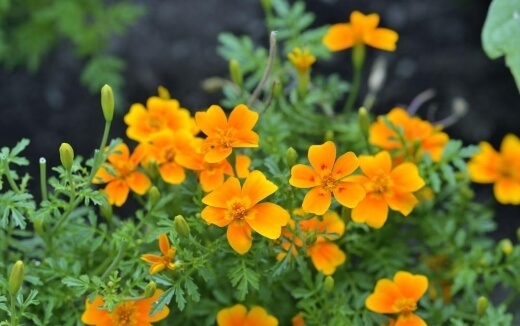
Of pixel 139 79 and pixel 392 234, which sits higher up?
pixel 392 234

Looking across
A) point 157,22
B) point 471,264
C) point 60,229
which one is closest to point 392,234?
point 471,264

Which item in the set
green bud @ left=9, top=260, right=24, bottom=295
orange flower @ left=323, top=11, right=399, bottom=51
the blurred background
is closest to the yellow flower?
orange flower @ left=323, top=11, right=399, bottom=51

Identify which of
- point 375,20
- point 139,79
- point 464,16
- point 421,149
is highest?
Result: point 375,20

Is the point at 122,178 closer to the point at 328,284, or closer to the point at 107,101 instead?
the point at 107,101

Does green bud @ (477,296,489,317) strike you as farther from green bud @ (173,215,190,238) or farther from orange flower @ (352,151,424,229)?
green bud @ (173,215,190,238)

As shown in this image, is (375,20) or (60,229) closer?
(60,229)

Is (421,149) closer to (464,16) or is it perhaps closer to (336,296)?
(336,296)
